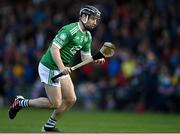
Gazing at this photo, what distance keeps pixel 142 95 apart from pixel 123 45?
2108 millimetres

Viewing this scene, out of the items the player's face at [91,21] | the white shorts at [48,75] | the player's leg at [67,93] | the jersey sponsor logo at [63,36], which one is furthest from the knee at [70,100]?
the player's face at [91,21]

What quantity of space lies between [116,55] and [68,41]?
33.9ft

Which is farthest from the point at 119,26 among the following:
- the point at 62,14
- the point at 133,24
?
the point at 62,14

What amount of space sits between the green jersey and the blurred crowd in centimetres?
873

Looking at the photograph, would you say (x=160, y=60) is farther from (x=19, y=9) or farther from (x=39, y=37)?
(x=19, y=9)

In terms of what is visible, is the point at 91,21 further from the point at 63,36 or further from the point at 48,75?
the point at 48,75

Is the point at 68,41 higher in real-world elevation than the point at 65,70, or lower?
higher

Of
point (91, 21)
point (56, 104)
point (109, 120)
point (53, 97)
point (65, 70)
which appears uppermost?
point (91, 21)

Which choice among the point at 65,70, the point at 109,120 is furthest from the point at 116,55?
the point at 65,70

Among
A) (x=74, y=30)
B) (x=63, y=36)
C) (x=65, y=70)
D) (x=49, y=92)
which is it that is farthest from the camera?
(x=49, y=92)

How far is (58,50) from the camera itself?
41.8ft

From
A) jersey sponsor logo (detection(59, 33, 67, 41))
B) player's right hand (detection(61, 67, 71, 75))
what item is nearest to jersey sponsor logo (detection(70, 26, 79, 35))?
jersey sponsor logo (detection(59, 33, 67, 41))

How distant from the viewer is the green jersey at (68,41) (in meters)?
12.8

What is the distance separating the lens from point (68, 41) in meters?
12.9
